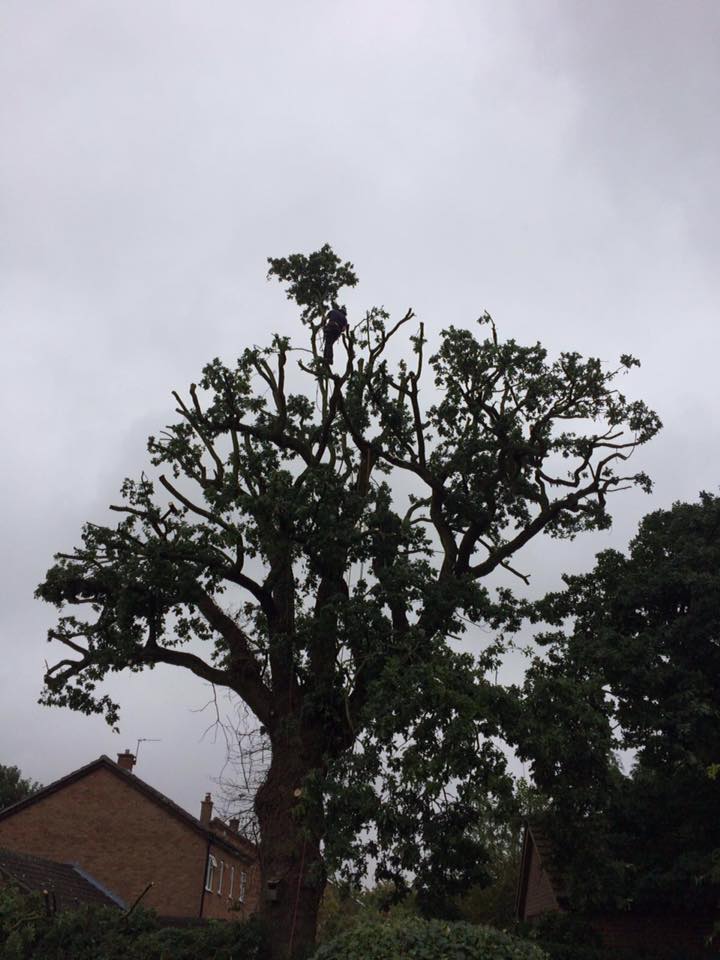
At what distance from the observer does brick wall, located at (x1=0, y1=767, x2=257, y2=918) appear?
1473 inches

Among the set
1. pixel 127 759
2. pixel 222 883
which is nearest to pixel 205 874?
pixel 222 883

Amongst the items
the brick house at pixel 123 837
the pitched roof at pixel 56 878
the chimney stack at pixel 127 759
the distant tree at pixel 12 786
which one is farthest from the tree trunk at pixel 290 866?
the distant tree at pixel 12 786

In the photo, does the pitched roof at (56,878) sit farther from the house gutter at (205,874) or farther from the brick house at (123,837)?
the house gutter at (205,874)

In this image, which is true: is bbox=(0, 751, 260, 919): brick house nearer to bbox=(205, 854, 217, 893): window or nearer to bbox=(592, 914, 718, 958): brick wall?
bbox=(205, 854, 217, 893): window

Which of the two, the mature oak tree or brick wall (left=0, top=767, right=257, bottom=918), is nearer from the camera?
the mature oak tree

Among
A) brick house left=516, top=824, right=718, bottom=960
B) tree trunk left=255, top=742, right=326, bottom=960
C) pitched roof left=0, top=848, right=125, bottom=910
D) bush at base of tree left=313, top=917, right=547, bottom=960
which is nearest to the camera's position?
bush at base of tree left=313, top=917, right=547, bottom=960

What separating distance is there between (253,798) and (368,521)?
21.0ft

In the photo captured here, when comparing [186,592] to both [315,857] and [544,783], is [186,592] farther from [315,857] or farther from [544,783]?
[544,783]

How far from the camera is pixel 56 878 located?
32.8 meters

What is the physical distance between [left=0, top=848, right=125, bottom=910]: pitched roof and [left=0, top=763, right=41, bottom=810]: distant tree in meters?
25.9

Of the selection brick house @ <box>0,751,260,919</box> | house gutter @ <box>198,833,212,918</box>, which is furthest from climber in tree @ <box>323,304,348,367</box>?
house gutter @ <box>198,833,212,918</box>

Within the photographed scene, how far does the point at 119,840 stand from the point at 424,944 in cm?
3175

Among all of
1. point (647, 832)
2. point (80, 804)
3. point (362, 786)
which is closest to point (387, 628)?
point (362, 786)

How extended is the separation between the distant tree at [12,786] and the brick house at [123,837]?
22880 mm
